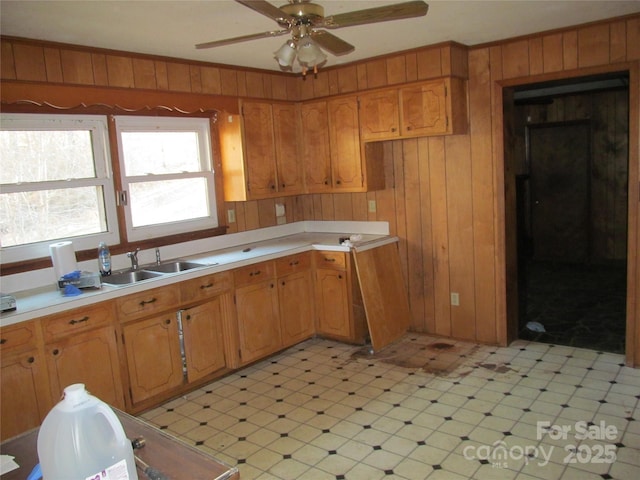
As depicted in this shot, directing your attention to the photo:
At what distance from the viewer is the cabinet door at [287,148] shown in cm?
466

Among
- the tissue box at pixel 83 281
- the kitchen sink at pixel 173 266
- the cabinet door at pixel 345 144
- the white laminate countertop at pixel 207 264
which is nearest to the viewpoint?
the white laminate countertop at pixel 207 264

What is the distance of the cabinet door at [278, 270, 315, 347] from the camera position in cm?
434

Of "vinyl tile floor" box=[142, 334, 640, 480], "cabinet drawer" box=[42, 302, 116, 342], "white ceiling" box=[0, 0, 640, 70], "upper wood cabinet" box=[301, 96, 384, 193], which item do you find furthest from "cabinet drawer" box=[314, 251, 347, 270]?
"cabinet drawer" box=[42, 302, 116, 342]

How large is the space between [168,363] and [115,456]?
7.78 feet

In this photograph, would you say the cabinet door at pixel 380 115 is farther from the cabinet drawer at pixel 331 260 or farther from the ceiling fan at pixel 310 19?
the ceiling fan at pixel 310 19

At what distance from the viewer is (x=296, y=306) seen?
14.6ft

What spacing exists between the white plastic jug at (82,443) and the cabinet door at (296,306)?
3.06m

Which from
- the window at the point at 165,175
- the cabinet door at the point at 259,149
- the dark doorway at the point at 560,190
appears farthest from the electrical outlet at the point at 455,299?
the dark doorway at the point at 560,190

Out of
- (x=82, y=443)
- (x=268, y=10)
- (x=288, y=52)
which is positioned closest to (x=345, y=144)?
(x=288, y=52)

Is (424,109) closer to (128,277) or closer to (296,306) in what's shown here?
(296,306)

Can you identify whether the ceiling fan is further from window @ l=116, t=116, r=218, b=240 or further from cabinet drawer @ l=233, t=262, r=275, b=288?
cabinet drawer @ l=233, t=262, r=275, b=288

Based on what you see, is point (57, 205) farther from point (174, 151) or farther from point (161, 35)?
point (161, 35)

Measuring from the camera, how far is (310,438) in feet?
9.94

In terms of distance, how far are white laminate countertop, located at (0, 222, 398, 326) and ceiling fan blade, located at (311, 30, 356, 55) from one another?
1.79m
